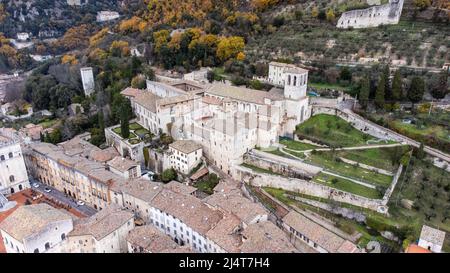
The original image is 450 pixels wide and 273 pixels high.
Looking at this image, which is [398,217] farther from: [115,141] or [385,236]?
[115,141]

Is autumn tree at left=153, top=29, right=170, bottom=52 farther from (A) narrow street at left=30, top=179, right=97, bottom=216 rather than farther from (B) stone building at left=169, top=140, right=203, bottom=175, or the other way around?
(A) narrow street at left=30, top=179, right=97, bottom=216

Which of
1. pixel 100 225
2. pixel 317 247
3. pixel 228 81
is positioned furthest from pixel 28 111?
pixel 317 247

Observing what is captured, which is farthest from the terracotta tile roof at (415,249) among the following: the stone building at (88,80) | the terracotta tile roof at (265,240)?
the stone building at (88,80)

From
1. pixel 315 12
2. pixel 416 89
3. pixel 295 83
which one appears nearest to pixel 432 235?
pixel 416 89

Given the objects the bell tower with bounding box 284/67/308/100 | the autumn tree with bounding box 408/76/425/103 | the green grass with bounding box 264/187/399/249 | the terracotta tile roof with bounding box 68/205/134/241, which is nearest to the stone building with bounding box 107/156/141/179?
the terracotta tile roof with bounding box 68/205/134/241

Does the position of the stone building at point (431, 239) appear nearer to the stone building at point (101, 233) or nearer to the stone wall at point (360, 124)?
the stone wall at point (360, 124)

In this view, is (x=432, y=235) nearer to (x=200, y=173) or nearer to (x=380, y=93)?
(x=380, y=93)
